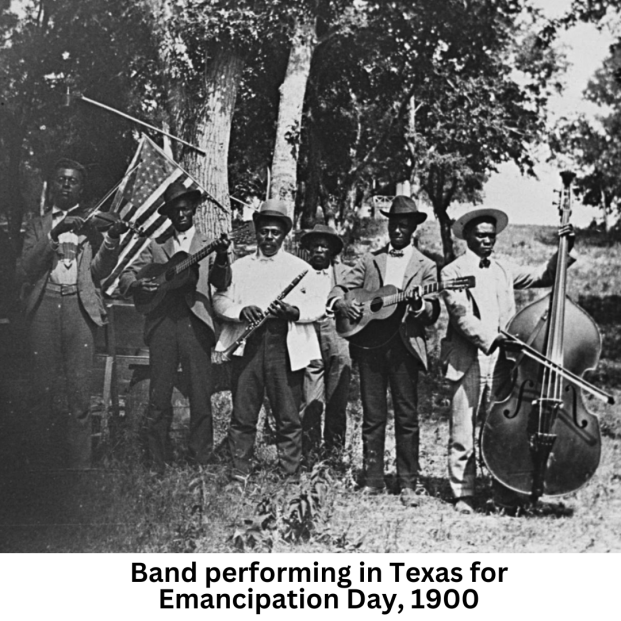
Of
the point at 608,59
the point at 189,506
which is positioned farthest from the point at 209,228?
the point at 608,59

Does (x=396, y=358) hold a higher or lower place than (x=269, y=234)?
lower

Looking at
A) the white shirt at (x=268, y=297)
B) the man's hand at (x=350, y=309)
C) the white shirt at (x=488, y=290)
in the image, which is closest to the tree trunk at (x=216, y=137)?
the white shirt at (x=268, y=297)

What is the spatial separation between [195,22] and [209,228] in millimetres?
1559

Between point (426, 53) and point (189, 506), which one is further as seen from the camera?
point (426, 53)

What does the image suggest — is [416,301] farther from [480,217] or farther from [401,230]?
[480,217]

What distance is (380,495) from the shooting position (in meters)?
6.35

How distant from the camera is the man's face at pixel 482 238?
20.3ft

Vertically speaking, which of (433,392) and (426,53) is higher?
(426,53)

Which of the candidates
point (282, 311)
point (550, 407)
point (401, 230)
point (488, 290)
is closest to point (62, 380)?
point (282, 311)

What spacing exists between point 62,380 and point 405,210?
8.78 ft

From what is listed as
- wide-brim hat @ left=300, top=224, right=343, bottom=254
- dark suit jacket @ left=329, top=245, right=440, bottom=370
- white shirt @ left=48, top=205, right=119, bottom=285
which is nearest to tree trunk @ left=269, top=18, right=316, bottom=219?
wide-brim hat @ left=300, top=224, right=343, bottom=254

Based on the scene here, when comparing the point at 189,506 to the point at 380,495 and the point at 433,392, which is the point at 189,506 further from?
the point at 433,392

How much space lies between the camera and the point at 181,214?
6.49 meters

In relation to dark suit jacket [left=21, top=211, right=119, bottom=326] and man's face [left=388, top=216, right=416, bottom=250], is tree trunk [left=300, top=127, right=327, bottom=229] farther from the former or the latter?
dark suit jacket [left=21, top=211, right=119, bottom=326]
